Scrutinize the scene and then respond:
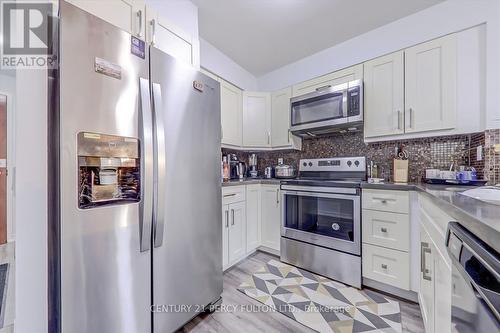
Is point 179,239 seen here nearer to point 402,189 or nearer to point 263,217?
point 263,217

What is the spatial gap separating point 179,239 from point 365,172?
1979mm

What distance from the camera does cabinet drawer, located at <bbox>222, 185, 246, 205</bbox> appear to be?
205 centimetres

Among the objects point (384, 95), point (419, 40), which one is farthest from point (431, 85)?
point (419, 40)

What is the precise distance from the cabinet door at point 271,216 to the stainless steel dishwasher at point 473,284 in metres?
1.77

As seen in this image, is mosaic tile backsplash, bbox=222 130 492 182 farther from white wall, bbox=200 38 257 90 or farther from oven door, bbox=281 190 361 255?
white wall, bbox=200 38 257 90

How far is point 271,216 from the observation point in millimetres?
2463

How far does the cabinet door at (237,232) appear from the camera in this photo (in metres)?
2.13

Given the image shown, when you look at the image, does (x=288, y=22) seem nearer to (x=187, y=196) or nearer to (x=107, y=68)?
(x=107, y=68)

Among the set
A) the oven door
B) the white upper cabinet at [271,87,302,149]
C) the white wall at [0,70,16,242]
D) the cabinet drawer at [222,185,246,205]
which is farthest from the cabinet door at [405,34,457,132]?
the white wall at [0,70,16,242]

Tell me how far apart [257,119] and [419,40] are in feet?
5.95

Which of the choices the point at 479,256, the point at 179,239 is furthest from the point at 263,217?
the point at 479,256

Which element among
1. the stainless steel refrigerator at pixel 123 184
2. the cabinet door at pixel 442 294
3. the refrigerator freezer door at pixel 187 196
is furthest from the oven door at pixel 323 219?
the stainless steel refrigerator at pixel 123 184

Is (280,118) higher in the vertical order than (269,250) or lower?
higher

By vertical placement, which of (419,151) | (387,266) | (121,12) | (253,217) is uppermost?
(121,12)
